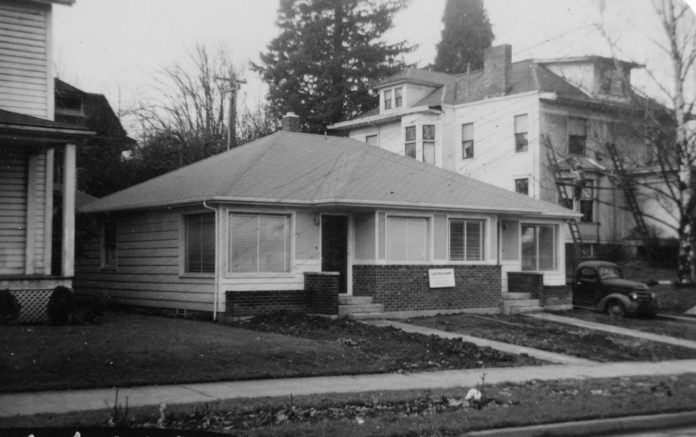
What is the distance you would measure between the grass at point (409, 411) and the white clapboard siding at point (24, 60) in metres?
9.96

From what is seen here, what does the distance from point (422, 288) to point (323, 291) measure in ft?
9.44

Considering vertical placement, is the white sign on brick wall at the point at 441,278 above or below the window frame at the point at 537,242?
below

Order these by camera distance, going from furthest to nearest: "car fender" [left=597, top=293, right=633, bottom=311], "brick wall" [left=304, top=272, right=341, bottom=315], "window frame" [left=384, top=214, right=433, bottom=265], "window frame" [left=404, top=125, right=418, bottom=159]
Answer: "window frame" [left=404, top=125, right=418, bottom=159], "car fender" [left=597, top=293, right=633, bottom=311], "window frame" [left=384, top=214, right=433, bottom=265], "brick wall" [left=304, top=272, right=341, bottom=315]

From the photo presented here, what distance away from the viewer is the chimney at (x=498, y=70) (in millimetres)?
36125

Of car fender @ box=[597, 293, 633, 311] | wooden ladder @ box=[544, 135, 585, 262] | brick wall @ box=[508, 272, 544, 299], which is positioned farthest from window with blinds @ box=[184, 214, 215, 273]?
wooden ladder @ box=[544, 135, 585, 262]

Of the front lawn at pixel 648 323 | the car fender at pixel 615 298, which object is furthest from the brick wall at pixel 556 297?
the car fender at pixel 615 298

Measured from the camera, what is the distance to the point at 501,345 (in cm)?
1692

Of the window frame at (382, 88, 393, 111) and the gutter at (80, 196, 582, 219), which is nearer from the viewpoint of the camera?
the gutter at (80, 196, 582, 219)

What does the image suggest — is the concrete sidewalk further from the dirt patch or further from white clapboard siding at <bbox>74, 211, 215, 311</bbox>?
white clapboard siding at <bbox>74, 211, 215, 311</bbox>

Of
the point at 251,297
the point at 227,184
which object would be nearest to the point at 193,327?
the point at 251,297

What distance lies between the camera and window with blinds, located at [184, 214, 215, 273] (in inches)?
774

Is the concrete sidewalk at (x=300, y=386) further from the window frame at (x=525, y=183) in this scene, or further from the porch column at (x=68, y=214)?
the window frame at (x=525, y=183)

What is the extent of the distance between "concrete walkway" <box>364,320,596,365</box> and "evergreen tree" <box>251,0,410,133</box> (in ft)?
24.0

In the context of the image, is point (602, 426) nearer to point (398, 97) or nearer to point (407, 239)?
point (407, 239)
